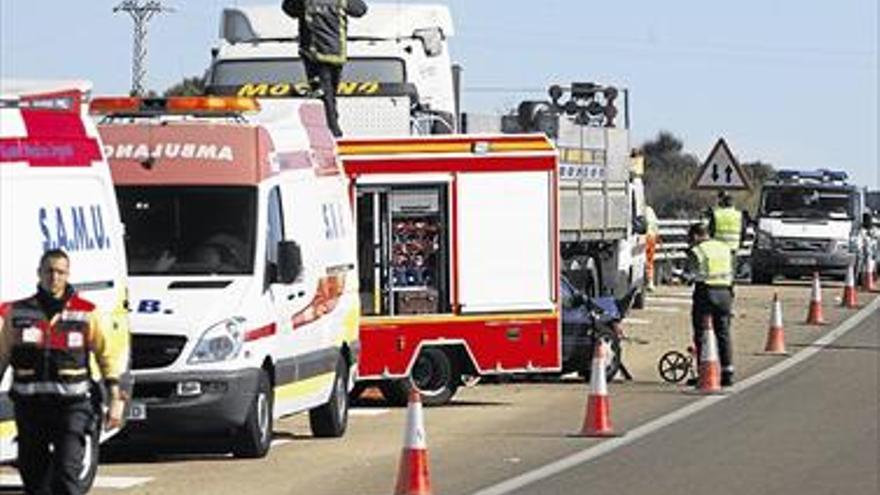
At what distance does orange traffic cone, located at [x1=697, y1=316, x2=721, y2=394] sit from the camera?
23.1 m

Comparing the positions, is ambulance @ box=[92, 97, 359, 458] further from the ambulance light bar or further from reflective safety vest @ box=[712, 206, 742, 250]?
reflective safety vest @ box=[712, 206, 742, 250]

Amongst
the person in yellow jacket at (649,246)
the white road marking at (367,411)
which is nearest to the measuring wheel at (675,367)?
the white road marking at (367,411)

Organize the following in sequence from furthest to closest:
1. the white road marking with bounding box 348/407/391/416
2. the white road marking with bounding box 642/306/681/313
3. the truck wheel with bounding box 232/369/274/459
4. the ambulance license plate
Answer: the white road marking with bounding box 642/306/681/313 → the white road marking with bounding box 348/407/391/416 → the truck wheel with bounding box 232/369/274/459 → the ambulance license plate

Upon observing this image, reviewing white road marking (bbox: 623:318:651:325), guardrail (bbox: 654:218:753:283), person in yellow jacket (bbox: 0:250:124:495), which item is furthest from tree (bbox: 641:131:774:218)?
person in yellow jacket (bbox: 0:250:124:495)

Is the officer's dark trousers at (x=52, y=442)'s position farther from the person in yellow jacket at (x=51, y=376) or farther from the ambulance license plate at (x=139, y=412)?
the ambulance license plate at (x=139, y=412)

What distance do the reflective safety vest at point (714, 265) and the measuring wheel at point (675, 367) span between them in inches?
43.8

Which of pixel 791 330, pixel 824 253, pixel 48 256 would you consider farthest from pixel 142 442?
pixel 824 253

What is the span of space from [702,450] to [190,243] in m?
4.42

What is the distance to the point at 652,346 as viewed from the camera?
31688 mm

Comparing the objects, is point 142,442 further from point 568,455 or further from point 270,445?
point 568,455

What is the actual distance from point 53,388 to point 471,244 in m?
10.2

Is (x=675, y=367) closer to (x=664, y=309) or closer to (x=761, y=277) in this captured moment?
(x=664, y=309)

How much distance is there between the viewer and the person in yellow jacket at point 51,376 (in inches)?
448

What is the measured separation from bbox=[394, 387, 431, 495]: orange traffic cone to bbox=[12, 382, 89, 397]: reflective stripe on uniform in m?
2.90
